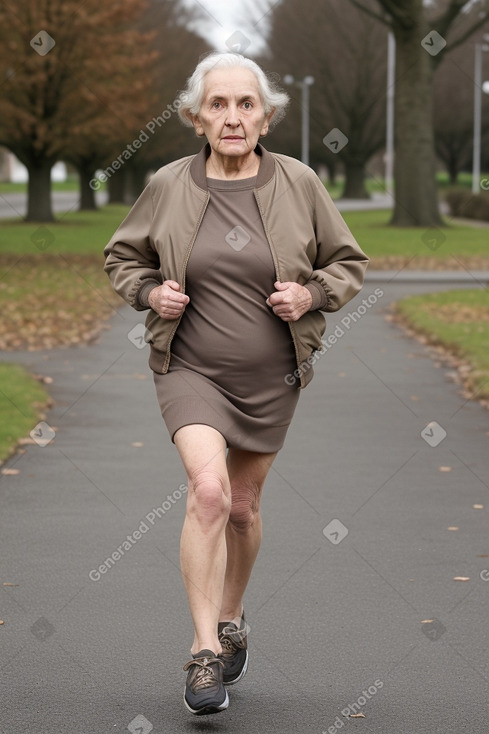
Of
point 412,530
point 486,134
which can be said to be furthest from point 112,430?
point 486,134

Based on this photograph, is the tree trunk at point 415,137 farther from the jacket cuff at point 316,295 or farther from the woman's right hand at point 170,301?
the woman's right hand at point 170,301

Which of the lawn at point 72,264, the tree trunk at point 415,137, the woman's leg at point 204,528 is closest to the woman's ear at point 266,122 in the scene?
the woman's leg at point 204,528

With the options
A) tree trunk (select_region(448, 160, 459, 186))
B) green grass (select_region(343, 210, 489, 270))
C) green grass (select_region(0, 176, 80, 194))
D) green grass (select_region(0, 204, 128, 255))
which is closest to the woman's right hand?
green grass (select_region(343, 210, 489, 270))

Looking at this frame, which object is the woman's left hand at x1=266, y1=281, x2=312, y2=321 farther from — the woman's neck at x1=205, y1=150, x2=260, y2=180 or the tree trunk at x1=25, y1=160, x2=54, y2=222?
the tree trunk at x1=25, y1=160, x2=54, y2=222

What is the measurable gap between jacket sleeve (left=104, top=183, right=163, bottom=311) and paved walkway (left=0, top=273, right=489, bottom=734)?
4.30 ft

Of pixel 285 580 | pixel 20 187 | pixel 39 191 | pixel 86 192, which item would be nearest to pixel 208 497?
pixel 285 580

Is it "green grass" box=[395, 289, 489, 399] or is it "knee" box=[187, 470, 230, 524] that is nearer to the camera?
"knee" box=[187, 470, 230, 524]

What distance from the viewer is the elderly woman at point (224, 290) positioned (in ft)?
13.4

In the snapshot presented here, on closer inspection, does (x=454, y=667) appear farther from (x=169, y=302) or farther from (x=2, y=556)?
(x=2, y=556)

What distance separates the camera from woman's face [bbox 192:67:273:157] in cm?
422

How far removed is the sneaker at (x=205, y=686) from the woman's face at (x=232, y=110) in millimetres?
1586

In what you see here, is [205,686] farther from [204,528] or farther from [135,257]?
[135,257]

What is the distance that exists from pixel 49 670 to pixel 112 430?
492 cm

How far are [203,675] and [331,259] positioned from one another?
4.66 feet
